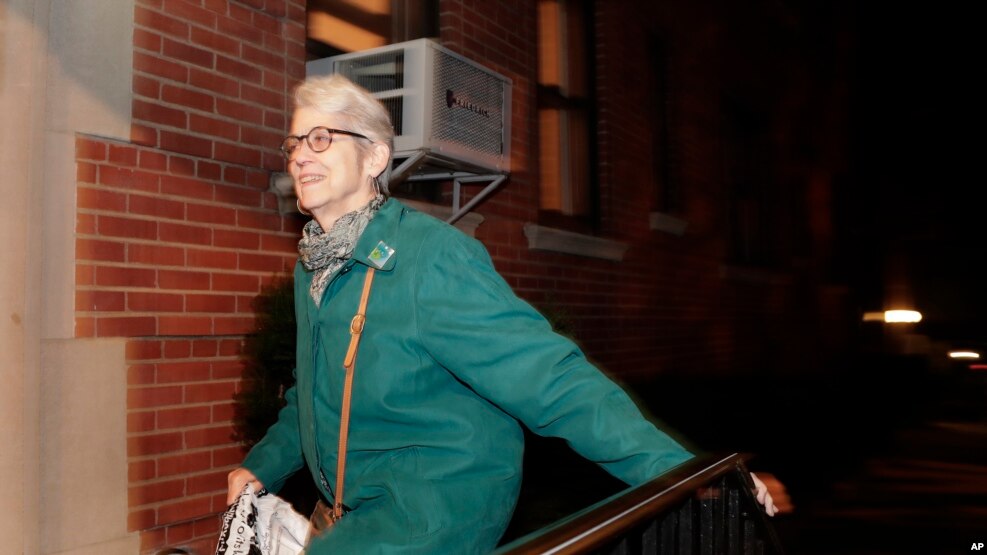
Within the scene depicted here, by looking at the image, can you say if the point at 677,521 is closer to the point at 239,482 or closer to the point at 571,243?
the point at 239,482

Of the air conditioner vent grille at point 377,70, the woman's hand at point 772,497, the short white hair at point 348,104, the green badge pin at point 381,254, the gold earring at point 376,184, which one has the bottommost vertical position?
the woman's hand at point 772,497

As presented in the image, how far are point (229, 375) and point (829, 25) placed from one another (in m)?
15.9

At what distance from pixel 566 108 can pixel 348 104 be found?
5659 millimetres

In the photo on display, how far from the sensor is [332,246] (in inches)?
79.1

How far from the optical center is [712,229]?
10.2 meters

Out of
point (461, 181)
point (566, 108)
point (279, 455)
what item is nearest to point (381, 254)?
point (279, 455)

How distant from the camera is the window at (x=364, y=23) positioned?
16.3ft

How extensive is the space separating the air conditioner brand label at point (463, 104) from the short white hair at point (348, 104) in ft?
8.45

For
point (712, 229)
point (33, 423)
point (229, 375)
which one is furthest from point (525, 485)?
point (712, 229)

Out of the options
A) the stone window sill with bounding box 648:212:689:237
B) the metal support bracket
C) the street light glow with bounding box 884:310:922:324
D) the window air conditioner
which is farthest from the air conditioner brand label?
the street light glow with bounding box 884:310:922:324

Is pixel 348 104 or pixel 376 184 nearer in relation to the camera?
pixel 348 104

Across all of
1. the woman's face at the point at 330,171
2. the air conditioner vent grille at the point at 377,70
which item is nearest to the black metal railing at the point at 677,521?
the woman's face at the point at 330,171

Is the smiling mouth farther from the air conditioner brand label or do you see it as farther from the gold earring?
the air conditioner brand label

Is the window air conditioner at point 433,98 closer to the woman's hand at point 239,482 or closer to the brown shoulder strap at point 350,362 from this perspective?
the woman's hand at point 239,482
